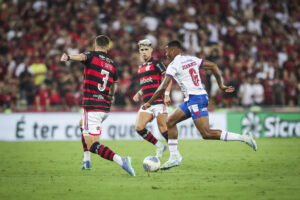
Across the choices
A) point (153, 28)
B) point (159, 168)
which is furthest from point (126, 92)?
point (159, 168)

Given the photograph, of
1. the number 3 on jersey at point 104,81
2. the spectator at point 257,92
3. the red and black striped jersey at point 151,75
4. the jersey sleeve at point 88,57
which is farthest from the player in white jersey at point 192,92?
the spectator at point 257,92

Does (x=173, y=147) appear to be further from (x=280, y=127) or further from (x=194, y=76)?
(x=280, y=127)

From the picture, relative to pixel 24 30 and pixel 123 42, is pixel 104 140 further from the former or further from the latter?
pixel 24 30

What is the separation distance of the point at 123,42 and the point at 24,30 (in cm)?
461

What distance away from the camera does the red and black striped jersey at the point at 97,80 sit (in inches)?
340

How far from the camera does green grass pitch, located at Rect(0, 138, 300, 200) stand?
21.8ft

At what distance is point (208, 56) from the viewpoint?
2067 cm

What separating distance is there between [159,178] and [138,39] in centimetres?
1406

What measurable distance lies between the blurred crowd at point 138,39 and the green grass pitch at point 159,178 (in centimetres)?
673

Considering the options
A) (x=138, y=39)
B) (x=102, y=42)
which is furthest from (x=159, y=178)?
(x=138, y=39)

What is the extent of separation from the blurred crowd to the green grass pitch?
6.73 m

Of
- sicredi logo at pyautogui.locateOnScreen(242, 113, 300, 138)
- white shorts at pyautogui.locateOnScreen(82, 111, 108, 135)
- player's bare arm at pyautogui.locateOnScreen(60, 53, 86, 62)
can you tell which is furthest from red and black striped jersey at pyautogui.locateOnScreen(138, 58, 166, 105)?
sicredi logo at pyautogui.locateOnScreen(242, 113, 300, 138)

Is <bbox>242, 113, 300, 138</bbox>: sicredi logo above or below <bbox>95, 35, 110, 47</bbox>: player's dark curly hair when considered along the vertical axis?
below

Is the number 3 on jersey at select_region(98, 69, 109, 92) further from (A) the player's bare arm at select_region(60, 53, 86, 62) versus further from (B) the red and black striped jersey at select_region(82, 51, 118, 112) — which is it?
(A) the player's bare arm at select_region(60, 53, 86, 62)
